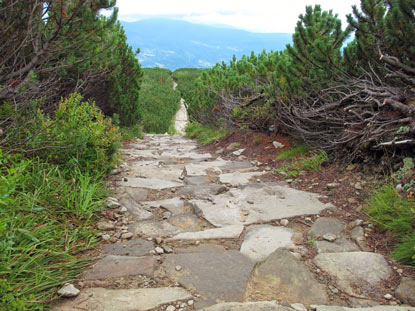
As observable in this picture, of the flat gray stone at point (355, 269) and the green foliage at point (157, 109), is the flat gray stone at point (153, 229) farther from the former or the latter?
the green foliage at point (157, 109)

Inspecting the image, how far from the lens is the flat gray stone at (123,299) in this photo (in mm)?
1690

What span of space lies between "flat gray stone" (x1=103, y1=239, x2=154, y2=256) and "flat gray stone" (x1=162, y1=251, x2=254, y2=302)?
234 millimetres

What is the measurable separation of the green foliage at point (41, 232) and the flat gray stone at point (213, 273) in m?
0.63

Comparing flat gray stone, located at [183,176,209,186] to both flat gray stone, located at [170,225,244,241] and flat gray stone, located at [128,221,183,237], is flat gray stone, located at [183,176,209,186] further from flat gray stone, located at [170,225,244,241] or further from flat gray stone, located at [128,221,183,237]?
flat gray stone, located at [170,225,244,241]

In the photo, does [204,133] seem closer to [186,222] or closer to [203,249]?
[186,222]

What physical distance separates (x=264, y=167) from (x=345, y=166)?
1.35 m

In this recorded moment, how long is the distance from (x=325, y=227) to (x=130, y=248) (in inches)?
64.2

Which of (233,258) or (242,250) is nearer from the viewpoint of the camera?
(233,258)

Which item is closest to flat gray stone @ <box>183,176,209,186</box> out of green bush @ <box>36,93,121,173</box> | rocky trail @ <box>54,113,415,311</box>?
rocky trail @ <box>54,113,415,311</box>

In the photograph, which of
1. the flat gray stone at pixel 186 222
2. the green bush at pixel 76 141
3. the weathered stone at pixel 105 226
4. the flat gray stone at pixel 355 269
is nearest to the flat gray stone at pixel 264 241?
the flat gray stone at pixel 355 269

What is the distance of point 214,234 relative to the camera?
2676mm

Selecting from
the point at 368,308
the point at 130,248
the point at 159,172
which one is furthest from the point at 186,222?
the point at 159,172

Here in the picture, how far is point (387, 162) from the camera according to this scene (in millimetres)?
3236

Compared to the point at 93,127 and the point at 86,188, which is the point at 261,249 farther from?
the point at 93,127
